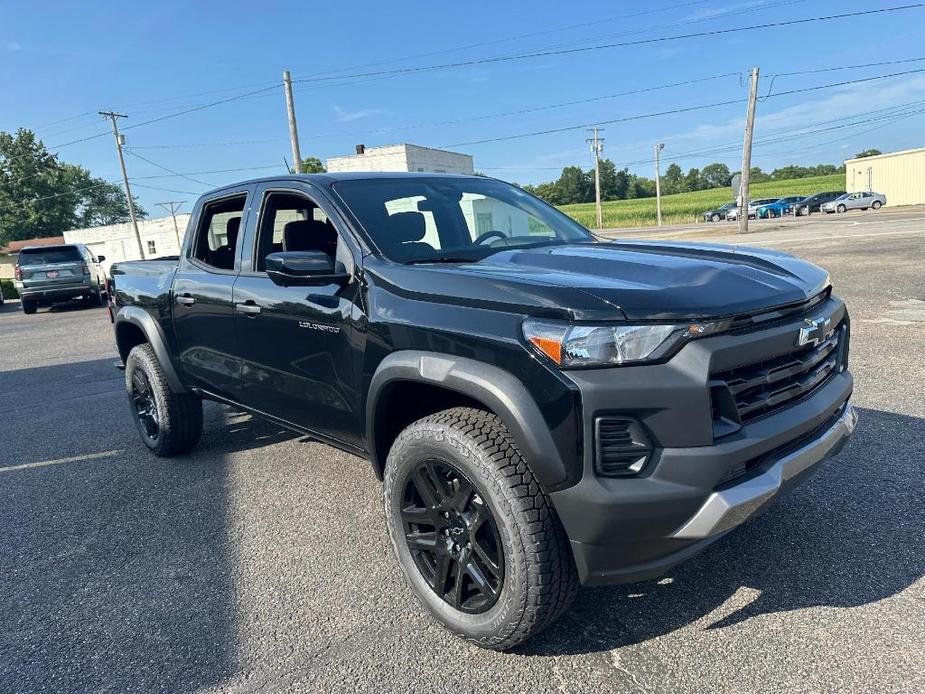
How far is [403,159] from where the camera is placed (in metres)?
28.9

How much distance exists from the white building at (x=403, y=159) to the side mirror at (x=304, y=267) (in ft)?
83.3

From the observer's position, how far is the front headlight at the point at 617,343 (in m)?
1.98

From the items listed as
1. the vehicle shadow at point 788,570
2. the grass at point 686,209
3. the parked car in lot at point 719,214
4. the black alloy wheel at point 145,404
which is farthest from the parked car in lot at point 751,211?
the black alloy wheel at point 145,404

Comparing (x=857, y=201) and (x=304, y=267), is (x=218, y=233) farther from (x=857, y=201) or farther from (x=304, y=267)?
(x=857, y=201)

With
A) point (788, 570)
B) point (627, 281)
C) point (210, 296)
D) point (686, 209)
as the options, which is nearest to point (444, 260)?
point (627, 281)

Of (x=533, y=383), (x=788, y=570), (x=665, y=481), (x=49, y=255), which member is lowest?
(x=788, y=570)

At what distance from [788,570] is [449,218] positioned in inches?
89.4

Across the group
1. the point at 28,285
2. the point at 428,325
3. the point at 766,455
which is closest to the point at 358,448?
the point at 428,325

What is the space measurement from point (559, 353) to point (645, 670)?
1.16m

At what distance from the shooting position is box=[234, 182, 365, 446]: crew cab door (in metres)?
2.88

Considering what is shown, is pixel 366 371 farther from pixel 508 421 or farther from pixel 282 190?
pixel 282 190

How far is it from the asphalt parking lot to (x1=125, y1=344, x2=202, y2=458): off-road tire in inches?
5.4

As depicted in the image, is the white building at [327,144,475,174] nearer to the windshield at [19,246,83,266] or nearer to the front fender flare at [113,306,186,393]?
the windshield at [19,246,83,266]

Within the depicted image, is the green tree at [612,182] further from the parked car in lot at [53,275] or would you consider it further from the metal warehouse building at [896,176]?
the parked car in lot at [53,275]
